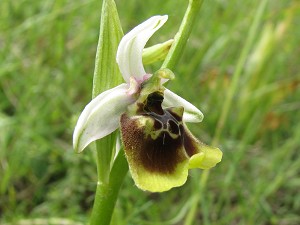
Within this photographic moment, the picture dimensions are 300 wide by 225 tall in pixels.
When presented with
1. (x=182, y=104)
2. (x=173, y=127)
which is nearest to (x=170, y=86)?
(x=182, y=104)

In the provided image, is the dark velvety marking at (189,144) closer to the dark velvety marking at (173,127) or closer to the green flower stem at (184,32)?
the dark velvety marking at (173,127)

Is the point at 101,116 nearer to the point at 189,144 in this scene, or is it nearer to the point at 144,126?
the point at 144,126

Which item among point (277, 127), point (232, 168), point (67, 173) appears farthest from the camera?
point (277, 127)

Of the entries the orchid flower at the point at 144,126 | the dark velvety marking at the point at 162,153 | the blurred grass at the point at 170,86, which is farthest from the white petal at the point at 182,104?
the blurred grass at the point at 170,86

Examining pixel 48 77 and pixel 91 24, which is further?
pixel 91 24

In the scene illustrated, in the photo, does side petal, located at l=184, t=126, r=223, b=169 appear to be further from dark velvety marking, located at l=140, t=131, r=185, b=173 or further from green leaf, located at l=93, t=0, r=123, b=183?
green leaf, located at l=93, t=0, r=123, b=183

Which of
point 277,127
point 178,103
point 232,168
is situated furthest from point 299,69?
point 178,103

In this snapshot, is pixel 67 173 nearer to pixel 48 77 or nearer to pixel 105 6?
pixel 48 77
